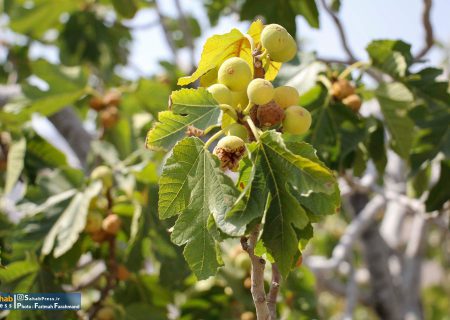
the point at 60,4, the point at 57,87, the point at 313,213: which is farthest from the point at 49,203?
the point at 60,4

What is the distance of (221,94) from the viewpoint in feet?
3.48

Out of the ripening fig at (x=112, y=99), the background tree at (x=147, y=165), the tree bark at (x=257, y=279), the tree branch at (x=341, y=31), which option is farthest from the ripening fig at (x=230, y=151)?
the ripening fig at (x=112, y=99)

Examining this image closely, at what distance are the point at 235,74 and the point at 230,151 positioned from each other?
15 centimetres

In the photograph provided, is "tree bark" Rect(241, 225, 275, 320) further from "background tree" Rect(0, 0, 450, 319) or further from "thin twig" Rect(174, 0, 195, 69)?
"thin twig" Rect(174, 0, 195, 69)

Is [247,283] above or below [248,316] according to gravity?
above

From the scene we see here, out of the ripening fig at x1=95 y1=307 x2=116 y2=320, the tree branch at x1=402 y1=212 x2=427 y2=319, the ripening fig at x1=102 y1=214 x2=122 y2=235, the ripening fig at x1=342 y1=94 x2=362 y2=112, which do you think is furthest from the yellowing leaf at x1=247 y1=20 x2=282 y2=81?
the tree branch at x1=402 y1=212 x2=427 y2=319

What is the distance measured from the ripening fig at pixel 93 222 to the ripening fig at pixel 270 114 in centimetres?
101

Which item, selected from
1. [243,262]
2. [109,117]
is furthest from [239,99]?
[109,117]

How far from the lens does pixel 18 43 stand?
11.6 ft

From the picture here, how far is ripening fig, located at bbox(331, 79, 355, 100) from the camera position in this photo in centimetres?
171

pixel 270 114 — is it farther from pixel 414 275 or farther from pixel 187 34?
pixel 414 275

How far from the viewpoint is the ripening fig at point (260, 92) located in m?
1.01

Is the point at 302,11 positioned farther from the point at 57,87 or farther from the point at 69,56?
the point at 69,56

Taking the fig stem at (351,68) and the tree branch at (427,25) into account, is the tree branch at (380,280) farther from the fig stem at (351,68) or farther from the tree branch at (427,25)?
the fig stem at (351,68)
